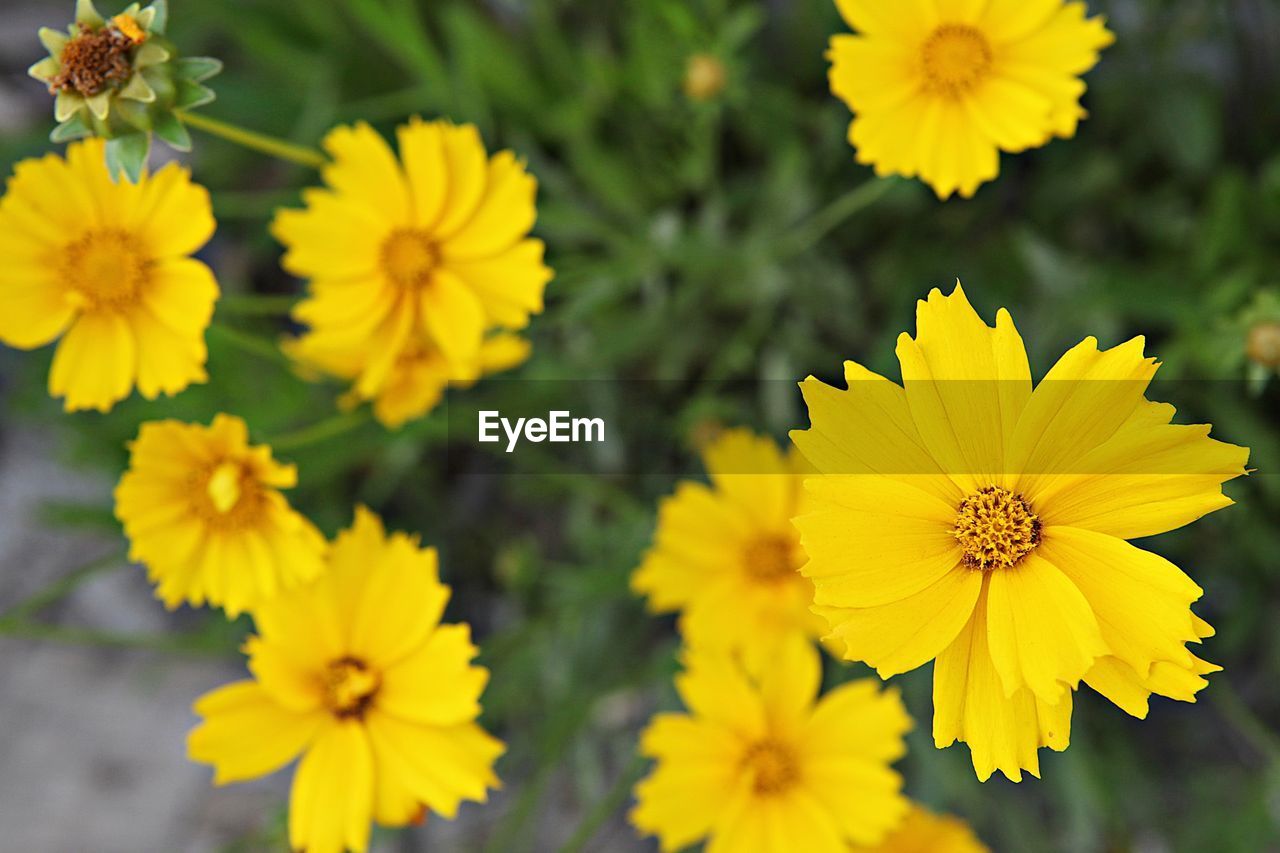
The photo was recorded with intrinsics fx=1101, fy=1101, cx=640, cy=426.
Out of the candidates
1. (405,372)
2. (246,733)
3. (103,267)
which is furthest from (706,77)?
(246,733)

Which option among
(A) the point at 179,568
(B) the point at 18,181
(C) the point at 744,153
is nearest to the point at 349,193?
(B) the point at 18,181

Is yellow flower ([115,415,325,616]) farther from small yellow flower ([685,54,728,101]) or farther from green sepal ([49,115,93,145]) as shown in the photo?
small yellow flower ([685,54,728,101])

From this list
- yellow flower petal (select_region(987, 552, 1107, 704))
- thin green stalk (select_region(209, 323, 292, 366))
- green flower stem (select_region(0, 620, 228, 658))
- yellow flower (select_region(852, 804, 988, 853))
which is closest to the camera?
yellow flower petal (select_region(987, 552, 1107, 704))

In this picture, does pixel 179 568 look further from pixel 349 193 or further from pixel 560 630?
pixel 560 630

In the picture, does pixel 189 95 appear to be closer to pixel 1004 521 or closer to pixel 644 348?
pixel 1004 521
